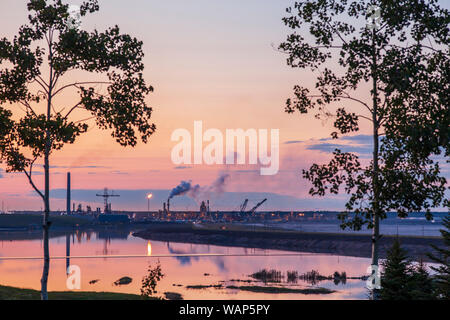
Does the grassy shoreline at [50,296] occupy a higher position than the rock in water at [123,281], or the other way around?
the grassy shoreline at [50,296]

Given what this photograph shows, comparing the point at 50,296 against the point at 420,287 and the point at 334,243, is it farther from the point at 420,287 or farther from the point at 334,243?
the point at 334,243

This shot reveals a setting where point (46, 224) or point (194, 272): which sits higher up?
point (46, 224)

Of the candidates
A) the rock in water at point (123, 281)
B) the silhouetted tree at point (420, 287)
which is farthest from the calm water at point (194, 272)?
the silhouetted tree at point (420, 287)

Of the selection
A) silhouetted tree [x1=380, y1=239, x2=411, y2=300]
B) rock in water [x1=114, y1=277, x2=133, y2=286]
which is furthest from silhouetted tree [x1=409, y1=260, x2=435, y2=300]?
rock in water [x1=114, y1=277, x2=133, y2=286]

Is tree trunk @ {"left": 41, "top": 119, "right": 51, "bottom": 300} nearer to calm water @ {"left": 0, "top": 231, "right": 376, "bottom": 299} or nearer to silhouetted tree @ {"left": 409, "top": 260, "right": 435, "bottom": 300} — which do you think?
silhouetted tree @ {"left": 409, "top": 260, "right": 435, "bottom": 300}

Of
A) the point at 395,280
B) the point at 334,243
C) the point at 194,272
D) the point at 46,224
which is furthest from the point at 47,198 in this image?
the point at 334,243

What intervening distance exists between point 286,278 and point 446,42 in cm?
6617

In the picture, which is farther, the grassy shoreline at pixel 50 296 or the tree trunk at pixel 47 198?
the grassy shoreline at pixel 50 296

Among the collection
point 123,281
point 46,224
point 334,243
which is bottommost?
point 334,243
